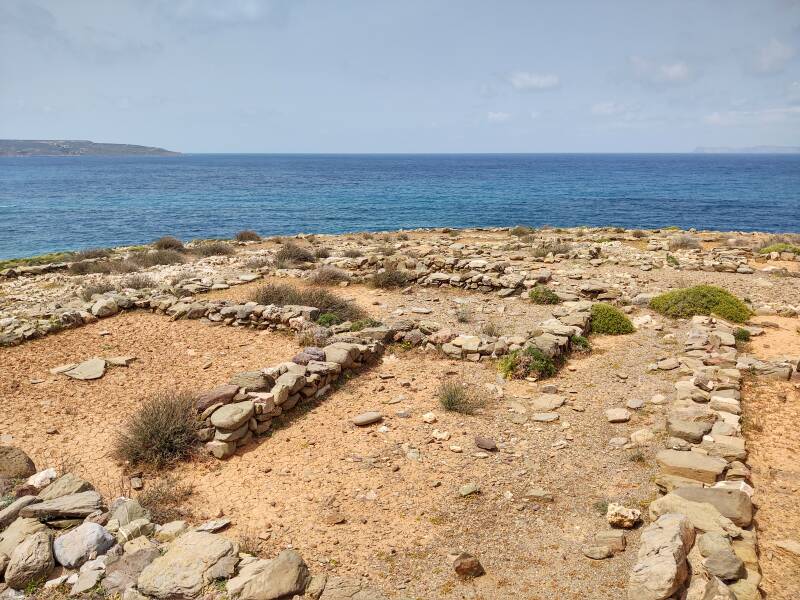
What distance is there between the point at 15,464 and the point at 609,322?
39.2 ft

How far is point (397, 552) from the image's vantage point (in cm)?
576

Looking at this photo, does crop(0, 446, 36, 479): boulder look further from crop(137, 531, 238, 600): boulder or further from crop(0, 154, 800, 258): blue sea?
crop(0, 154, 800, 258): blue sea

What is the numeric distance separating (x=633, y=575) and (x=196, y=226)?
4756cm

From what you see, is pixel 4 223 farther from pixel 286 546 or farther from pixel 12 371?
pixel 286 546

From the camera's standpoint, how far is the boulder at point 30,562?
4.94 meters

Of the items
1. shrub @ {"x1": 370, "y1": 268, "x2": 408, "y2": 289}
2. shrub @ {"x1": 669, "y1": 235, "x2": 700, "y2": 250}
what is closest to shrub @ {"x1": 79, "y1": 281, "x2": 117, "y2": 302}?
shrub @ {"x1": 370, "y1": 268, "x2": 408, "y2": 289}

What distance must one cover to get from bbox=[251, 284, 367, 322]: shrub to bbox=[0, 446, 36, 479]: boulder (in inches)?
296

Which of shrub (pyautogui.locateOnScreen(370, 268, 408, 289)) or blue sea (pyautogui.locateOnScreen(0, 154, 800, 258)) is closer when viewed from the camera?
shrub (pyautogui.locateOnScreen(370, 268, 408, 289))

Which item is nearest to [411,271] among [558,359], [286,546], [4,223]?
[558,359]

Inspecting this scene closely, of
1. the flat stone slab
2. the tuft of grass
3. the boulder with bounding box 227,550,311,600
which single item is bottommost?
the tuft of grass

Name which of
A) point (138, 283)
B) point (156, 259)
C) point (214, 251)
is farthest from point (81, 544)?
point (214, 251)

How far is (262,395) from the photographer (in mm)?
8633

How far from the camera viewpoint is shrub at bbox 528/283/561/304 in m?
15.1

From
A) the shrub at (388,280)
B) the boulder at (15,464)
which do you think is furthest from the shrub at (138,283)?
the boulder at (15,464)
